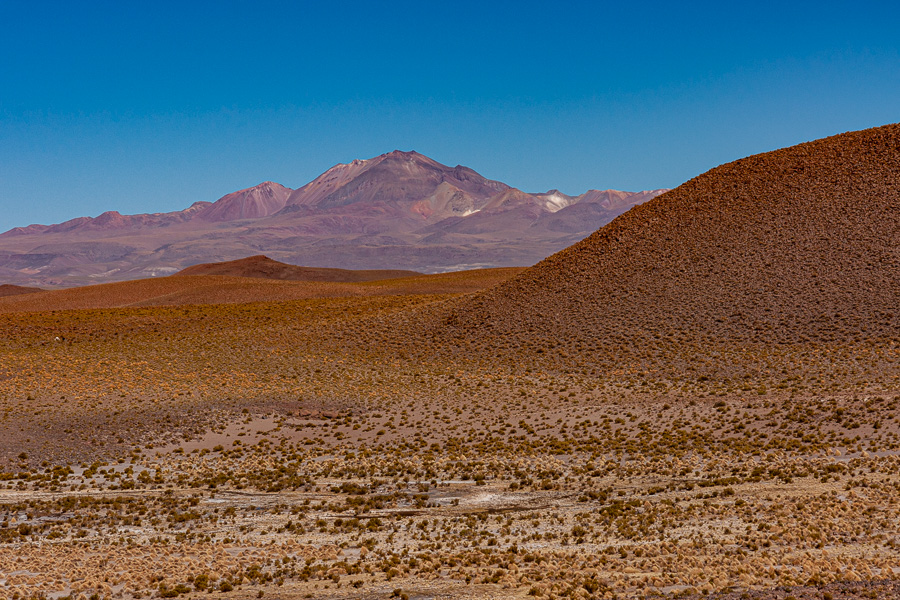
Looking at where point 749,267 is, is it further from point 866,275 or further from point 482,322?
point 482,322

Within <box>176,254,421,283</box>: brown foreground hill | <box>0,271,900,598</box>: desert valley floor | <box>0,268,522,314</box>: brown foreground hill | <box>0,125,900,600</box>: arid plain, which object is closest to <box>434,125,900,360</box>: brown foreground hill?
<box>0,125,900,600</box>: arid plain

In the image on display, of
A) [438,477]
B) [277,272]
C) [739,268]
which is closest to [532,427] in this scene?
[438,477]

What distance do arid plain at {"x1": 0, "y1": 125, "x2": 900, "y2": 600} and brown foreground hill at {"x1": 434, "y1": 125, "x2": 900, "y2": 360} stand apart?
0.17 m

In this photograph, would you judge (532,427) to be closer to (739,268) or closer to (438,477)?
(438,477)

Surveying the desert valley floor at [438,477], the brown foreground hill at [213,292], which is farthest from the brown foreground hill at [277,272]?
the desert valley floor at [438,477]

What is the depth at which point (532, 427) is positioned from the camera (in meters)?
28.9

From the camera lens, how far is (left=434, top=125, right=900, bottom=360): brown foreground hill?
39.9m

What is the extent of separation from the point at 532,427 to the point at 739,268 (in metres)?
21.7

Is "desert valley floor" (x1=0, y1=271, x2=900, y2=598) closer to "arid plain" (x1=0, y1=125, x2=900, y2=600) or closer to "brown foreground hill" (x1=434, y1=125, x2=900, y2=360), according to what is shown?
"arid plain" (x1=0, y1=125, x2=900, y2=600)

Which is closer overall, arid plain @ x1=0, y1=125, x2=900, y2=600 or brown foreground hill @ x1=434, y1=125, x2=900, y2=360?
arid plain @ x1=0, y1=125, x2=900, y2=600

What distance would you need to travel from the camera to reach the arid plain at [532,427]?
49.8 ft

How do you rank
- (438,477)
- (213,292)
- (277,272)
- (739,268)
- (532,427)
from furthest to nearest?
1. (277,272)
2. (213,292)
3. (739,268)
4. (532,427)
5. (438,477)

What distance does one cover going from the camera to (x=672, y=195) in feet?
189

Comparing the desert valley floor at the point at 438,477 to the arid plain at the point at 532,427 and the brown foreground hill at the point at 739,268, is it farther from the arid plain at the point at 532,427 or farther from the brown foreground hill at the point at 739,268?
the brown foreground hill at the point at 739,268
